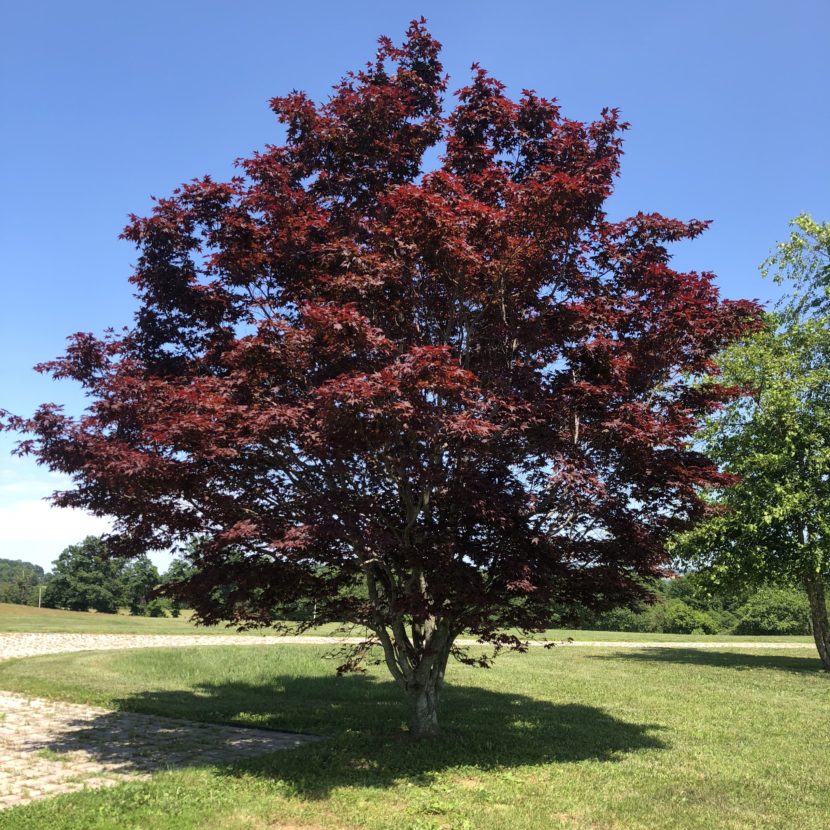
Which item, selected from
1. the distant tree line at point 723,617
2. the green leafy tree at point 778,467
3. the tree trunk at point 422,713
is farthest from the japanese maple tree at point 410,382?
the distant tree line at point 723,617

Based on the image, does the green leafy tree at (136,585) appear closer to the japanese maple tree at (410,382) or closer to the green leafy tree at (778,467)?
the green leafy tree at (778,467)

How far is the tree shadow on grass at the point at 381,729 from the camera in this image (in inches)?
310

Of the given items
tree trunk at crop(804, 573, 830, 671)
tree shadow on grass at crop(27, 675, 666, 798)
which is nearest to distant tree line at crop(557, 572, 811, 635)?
tree trunk at crop(804, 573, 830, 671)

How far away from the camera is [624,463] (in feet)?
26.7

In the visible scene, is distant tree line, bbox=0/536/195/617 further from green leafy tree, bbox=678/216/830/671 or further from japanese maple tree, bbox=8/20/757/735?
japanese maple tree, bbox=8/20/757/735

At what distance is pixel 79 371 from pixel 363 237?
164 inches

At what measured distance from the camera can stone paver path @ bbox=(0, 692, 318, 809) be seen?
288 inches

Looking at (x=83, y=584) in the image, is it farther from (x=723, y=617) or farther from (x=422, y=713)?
(x=422, y=713)

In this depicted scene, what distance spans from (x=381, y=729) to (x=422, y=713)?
1229 millimetres

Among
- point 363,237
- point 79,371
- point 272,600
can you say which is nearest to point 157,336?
Answer: point 79,371

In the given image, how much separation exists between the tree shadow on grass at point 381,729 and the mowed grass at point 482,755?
0.13ft

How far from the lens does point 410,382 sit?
689 cm

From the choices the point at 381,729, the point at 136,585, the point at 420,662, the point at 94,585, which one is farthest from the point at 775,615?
the point at 94,585

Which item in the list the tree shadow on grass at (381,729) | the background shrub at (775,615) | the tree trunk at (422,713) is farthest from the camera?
the background shrub at (775,615)
